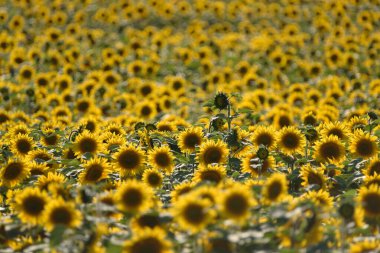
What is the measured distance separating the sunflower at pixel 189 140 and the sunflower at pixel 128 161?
1.69 ft

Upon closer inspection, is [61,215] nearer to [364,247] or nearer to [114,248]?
[114,248]

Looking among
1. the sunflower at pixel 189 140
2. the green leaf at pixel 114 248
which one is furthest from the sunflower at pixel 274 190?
the sunflower at pixel 189 140

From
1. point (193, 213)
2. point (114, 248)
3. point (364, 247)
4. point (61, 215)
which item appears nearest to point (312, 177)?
point (364, 247)

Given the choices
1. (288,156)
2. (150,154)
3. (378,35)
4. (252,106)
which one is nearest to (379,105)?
(252,106)

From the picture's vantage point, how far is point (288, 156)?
5641mm

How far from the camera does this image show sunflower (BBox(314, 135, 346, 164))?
5.60 m

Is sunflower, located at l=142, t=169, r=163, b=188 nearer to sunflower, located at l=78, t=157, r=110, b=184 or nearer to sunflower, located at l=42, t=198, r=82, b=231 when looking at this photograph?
sunflower, located at l=78, t=157, r=110, b=184

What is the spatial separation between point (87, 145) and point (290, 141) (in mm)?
1761

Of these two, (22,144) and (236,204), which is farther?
(22,144)

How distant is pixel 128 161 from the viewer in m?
5.46

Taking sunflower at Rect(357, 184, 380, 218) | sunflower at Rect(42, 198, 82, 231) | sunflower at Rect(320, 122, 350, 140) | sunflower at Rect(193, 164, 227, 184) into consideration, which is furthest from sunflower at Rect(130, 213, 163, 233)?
sunflower at Rect(320, 122, 350, 140)

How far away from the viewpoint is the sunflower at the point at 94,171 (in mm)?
5184

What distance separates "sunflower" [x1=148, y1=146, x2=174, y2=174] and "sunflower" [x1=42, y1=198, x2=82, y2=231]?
1733 millimetres

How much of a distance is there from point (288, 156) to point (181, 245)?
1966mm
